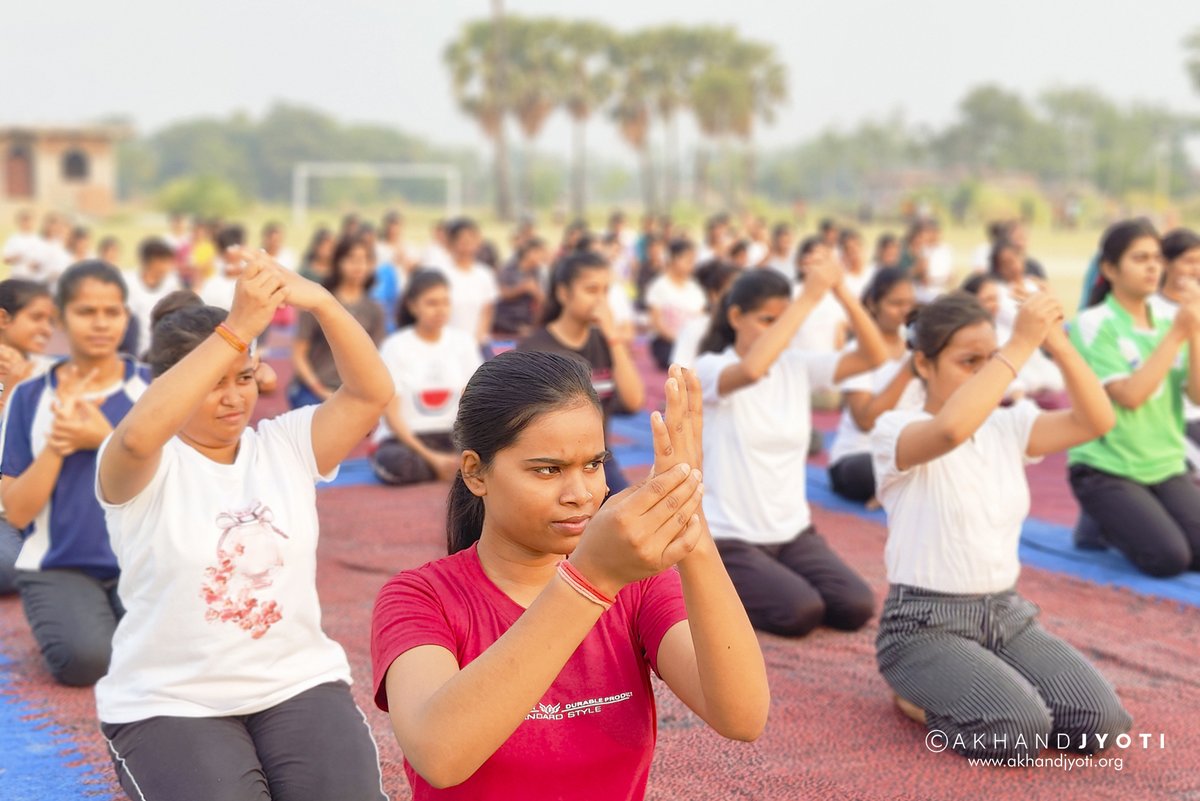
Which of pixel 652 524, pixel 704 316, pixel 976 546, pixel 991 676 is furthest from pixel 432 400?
pixel 652 524

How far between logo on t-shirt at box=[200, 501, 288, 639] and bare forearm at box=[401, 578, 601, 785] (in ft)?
4.10

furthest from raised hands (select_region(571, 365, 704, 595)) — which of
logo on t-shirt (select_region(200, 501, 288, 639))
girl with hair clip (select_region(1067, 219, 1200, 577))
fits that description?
girl with hair clip (select_region(1067, 219, 1200, 577))

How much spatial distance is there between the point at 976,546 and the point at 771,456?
1.31m

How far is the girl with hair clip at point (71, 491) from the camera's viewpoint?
160 inches

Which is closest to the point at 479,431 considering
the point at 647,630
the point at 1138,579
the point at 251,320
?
the point at 647,630

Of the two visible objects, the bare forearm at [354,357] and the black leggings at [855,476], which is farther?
the black leggings at [855,476]

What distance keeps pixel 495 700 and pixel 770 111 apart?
182 feet

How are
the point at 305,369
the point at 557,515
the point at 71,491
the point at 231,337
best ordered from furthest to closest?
the point at 305,369 < the point at 71,491 < the point at 231,337 < the point at 557,515

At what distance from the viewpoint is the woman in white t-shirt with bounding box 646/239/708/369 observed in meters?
11.0

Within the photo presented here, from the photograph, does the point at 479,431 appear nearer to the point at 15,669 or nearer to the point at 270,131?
the point at 15,669

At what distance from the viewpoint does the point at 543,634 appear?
5.49 ft

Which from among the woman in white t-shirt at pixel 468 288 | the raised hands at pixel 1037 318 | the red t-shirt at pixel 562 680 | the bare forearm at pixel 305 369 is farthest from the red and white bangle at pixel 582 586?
the woman in white t-shirt at pixel 468 288

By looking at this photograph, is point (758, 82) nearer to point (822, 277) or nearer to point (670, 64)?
point (670, 64)

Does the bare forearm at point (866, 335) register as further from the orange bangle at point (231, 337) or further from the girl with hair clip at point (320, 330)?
the girl with hair clip at point (320, 330)
